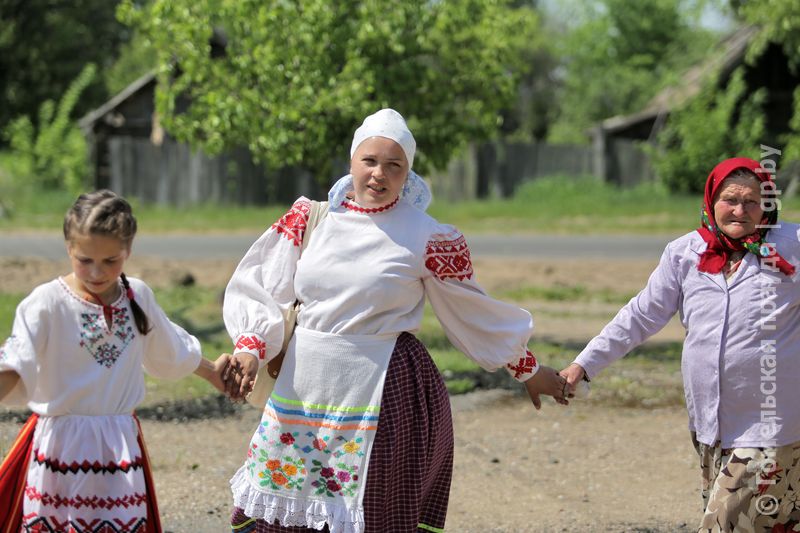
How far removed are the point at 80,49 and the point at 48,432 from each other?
118 feet

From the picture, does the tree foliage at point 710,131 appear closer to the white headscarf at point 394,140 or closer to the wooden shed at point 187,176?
the wooden shed at point 187,176

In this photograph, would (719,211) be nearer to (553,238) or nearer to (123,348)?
Answer: (123,348)

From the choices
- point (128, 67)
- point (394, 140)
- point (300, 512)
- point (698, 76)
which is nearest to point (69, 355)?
point (300, 512)

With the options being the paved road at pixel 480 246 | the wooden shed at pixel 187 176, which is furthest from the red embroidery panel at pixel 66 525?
the wooden shed at pixel 187 176

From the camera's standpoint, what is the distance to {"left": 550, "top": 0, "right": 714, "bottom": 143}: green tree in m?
42.2

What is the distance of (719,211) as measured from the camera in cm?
430

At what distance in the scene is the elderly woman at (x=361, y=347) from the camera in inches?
156

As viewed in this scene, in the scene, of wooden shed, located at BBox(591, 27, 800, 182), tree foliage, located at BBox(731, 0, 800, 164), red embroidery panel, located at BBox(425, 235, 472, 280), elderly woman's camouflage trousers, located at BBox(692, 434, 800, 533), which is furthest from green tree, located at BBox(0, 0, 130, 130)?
elderly woman's camouflage trousers, located at BBox(692, 434, 800, 533)

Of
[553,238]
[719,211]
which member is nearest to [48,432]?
[719,211]

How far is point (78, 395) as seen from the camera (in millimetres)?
3547

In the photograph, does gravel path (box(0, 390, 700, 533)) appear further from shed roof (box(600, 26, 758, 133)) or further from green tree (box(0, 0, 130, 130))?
green tree (box(0, 0, 130, 130))

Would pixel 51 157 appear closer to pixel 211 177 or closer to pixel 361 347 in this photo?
pixel 211 177

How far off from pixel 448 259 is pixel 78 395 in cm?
132

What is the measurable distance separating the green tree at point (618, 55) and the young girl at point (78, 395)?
128 ft
